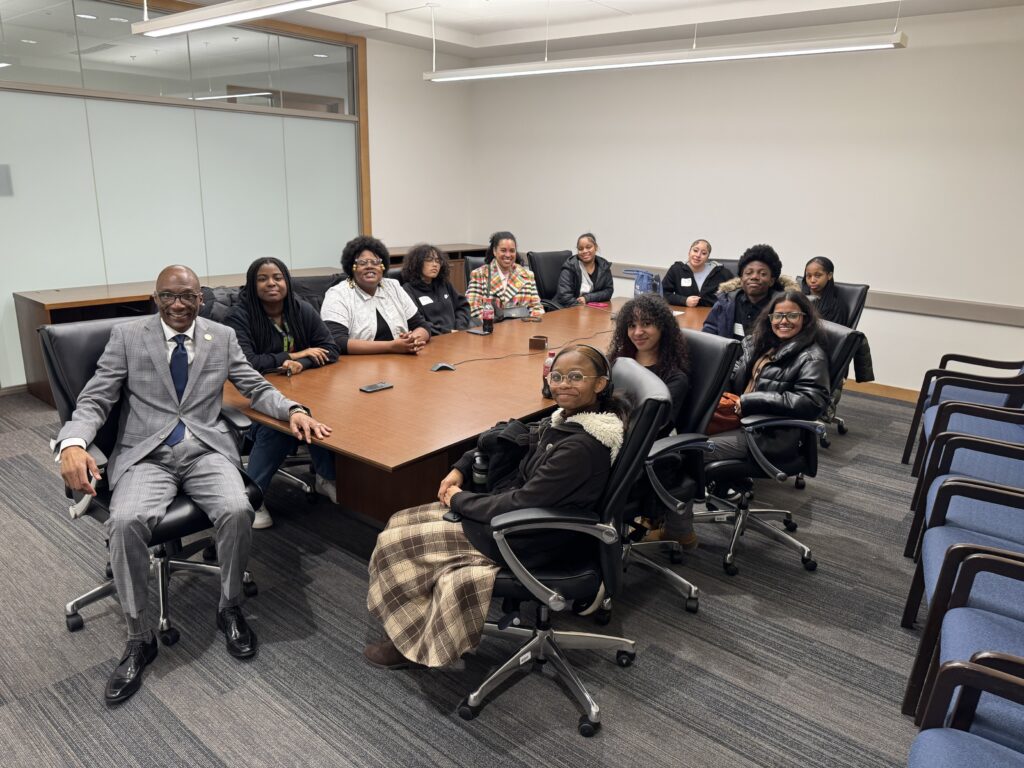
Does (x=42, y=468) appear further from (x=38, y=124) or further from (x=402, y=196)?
(x=402, y=196)

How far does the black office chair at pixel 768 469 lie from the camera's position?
9.28ft

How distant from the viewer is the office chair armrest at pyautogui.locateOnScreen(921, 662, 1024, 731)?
1337 millimetres

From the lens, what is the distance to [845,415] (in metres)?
5.15

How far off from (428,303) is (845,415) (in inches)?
126

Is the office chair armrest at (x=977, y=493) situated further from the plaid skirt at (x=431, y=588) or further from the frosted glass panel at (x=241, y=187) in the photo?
the frosted glass panel at (x=241, y=187)

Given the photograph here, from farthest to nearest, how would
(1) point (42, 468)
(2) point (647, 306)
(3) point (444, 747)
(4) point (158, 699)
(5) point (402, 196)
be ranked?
1. (5) point (402, 196)
2. (1) point (42, 468)
3. (2) point (647, 306)
4. (4) point (158, 699)
5. (3) point (444, 747)

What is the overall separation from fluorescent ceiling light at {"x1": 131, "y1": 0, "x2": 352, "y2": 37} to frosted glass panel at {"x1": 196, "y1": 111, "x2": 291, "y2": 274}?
167 cm

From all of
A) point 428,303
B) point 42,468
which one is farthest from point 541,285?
point 42,468

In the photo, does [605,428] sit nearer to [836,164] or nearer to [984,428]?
[984,428]

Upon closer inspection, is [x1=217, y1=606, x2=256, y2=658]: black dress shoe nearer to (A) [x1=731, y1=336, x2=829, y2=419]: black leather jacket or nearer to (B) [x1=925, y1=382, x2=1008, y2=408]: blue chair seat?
(A) [x1=731, y1=336, x2=829, y2=419]: black leather jacket

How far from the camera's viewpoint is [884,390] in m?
5.79

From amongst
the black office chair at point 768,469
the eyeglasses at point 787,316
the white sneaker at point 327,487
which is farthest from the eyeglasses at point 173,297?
the eyeglasses at point 787,316

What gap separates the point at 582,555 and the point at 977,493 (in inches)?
48.9

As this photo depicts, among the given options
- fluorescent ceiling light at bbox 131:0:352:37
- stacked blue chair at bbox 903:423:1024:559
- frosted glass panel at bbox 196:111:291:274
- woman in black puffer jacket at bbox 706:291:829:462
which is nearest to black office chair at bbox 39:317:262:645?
fluorescent ceiling light at bbox 131:0:352:37
